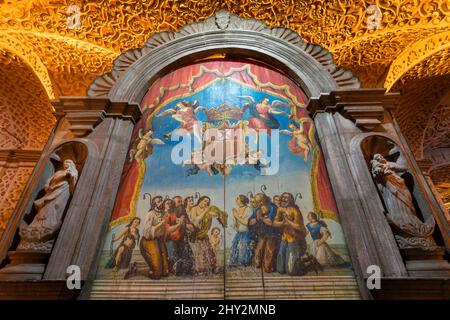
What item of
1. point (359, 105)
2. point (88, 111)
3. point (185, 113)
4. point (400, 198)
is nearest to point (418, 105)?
point (359, 105)

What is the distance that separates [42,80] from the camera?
21.2ft

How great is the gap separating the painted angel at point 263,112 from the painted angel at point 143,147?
1.42 metres

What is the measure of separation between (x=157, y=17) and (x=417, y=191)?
6012mm

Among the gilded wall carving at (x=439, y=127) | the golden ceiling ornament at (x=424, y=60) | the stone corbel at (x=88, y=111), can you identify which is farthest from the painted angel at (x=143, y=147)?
the gilded wall carving at (x=439, y=127)

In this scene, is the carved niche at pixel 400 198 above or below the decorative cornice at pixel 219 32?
below

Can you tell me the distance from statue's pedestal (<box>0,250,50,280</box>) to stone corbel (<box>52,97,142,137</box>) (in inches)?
69.7

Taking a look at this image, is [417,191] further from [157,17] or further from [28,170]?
[28,170]

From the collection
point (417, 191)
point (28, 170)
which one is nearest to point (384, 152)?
point (417, 191)

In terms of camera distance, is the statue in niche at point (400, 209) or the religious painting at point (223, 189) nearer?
the statue in niche at point (400, 209)

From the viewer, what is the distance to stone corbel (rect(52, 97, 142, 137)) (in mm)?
4473

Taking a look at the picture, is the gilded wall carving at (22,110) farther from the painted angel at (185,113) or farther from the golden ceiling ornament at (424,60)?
the golden ceiling ornament at (424,60)

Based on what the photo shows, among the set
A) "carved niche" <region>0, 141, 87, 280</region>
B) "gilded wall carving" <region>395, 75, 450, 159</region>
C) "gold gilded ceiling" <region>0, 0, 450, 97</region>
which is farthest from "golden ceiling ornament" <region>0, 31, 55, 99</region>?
"gilded wall carving" <region>395, 75, 450, 159</region>

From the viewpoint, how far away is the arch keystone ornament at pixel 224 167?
10.6ft

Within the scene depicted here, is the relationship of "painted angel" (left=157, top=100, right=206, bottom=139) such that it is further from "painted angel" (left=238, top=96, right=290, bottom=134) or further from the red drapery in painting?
"painted angel" (left=238, top=96, right=290, bottom=134)
